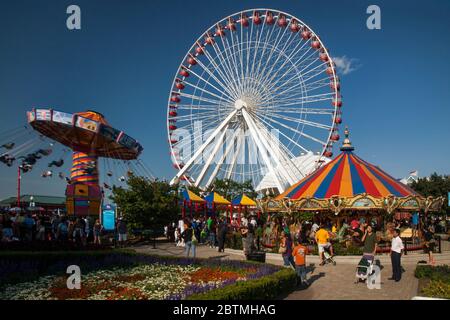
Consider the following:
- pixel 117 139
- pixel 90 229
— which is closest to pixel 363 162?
pixel 90 229

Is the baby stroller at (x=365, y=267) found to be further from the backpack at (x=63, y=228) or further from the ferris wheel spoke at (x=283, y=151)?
the ferris wheel spoke at (x=283, y=151)

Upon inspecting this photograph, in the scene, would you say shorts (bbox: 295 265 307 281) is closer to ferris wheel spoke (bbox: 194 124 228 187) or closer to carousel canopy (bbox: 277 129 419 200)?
carousel canopy (bbox: 277 129 419 200)

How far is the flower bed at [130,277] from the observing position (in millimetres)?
8492

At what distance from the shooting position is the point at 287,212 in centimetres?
2017

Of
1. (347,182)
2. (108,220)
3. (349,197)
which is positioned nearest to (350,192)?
(349,197)

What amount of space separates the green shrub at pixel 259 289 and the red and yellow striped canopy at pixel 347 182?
Answer: 10157 millimetres

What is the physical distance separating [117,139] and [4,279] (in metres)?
22.6

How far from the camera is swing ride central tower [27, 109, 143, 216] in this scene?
27000mm

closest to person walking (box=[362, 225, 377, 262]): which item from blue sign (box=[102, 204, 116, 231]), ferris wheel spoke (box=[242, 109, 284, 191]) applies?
blue sign (box=[102, 204, 116, 231])

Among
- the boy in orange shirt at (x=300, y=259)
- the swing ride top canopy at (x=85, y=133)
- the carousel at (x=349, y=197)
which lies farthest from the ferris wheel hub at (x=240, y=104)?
the boy in orange shirt at (x=300, y=259)

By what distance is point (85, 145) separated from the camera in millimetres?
33875

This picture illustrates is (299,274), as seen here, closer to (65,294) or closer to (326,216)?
(65,294)

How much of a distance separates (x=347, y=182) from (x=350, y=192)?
0.93 meters

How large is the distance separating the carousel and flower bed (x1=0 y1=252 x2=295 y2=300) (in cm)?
819
